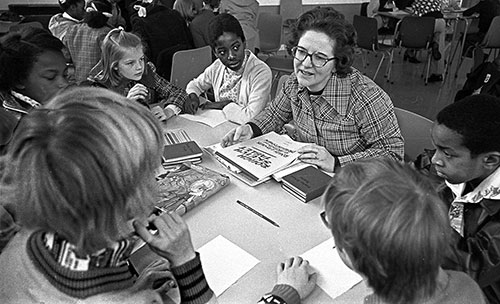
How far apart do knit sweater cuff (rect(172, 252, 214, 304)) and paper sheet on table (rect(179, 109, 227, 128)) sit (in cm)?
126

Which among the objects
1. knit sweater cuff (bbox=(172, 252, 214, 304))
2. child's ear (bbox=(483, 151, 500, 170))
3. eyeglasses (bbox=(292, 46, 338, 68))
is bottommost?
knit sweater cuff (bbox=(172, 252, 214, 304))

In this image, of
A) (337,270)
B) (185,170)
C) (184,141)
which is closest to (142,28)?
(184,141)

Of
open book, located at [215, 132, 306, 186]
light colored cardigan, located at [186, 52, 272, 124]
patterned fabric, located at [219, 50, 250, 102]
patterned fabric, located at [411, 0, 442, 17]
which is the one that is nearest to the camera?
open book, located at [215, 132, 306, 186]

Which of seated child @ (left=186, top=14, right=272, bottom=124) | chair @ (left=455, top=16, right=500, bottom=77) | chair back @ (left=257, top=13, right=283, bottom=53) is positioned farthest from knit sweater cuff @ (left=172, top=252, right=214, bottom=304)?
chair @ (left=455, top=16, right=500, bottom=77)

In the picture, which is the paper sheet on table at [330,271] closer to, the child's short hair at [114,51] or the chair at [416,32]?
the child's short hair at [114,51]

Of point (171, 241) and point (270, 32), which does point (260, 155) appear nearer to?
point (171, 241)

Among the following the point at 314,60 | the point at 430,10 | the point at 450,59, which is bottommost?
the point at 450,59

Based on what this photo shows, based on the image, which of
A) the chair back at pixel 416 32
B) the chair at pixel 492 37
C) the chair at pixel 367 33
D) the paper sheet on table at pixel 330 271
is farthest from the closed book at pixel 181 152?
the chair at pixel 492 37

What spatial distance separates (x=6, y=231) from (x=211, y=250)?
581 mm

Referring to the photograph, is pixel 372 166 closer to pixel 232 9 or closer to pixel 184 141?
pixel 184 141

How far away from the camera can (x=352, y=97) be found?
6.15 feet

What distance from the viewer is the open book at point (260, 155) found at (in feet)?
5.40

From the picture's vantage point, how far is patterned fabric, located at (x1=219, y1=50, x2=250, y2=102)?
2564 mm

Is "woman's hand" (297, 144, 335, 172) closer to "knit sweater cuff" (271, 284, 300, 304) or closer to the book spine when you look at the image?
the book spine
